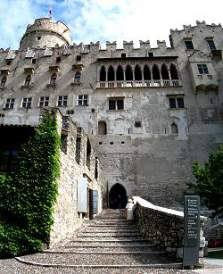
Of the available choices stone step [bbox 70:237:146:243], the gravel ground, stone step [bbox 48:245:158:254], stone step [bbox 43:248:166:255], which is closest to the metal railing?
stone step [bbox 70:237:146:243]

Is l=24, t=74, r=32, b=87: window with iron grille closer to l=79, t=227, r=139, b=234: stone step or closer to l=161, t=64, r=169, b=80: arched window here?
l=161, t=64, r=169, b=80: arched window

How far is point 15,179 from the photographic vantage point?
1170 centimetres

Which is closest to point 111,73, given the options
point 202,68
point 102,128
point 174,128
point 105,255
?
point 102,128

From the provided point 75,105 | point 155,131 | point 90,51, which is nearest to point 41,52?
point 90,51

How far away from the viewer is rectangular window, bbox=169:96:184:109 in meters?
31.8

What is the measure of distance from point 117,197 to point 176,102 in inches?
521

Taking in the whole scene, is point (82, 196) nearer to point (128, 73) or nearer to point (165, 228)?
point (165, 228)

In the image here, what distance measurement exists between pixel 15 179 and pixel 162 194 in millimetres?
18517

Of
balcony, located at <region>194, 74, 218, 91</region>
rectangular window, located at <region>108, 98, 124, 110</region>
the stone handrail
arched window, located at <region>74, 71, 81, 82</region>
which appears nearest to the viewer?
the stone handrail

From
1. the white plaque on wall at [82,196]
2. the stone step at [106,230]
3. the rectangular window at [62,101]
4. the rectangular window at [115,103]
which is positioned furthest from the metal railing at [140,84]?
the stone step at [106,230]

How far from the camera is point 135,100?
32125 mm

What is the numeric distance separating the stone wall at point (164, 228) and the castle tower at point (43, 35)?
37261mm

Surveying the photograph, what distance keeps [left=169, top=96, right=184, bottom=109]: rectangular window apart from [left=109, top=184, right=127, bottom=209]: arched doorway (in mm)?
11598

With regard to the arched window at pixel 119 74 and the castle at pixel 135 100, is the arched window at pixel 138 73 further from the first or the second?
the arched window at pixel 119 74
